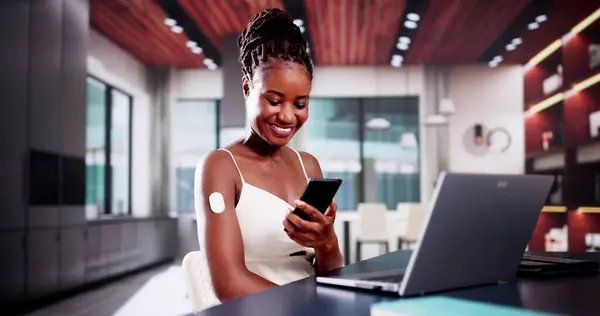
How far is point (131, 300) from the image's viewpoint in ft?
17.0

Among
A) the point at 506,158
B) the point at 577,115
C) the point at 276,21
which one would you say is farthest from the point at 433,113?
the point at 276,21

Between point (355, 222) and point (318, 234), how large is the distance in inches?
298

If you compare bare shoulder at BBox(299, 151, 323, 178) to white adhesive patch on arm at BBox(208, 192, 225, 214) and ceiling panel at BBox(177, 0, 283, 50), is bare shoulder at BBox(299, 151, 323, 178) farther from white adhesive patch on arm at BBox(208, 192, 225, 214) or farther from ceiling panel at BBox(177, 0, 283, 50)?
ceiling panel at BBox(177, 0, 283, 50)

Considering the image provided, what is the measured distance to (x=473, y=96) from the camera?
354 inches

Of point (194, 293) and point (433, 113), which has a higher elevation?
point (433, 113)

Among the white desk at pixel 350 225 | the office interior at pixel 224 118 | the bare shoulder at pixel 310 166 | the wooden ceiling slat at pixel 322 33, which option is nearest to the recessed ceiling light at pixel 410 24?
the office interior at pixel 224 118

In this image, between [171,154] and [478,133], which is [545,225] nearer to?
[478,133]

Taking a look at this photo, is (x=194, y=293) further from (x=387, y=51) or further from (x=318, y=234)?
(x=387, y=51)

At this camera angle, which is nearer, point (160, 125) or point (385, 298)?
point (385, 298)

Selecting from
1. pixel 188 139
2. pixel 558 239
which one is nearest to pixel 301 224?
pixel 558 239

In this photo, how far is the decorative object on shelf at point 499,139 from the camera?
881 cm

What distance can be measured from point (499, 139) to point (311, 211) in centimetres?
840

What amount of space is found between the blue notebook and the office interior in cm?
85

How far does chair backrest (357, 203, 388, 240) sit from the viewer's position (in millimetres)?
7391
